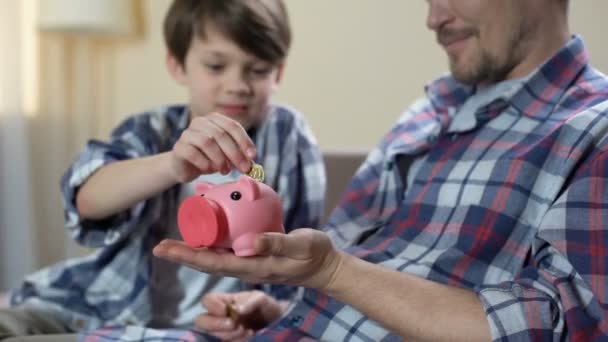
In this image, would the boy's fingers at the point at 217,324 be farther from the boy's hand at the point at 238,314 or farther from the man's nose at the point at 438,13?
the man's nose at the point at 438,13

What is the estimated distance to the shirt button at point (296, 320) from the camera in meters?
1.13

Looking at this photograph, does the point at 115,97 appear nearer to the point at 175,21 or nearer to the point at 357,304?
the point at 175,21

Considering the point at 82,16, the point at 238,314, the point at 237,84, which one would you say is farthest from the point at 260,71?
the point at 82,16

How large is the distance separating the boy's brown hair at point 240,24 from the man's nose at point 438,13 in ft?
1.10

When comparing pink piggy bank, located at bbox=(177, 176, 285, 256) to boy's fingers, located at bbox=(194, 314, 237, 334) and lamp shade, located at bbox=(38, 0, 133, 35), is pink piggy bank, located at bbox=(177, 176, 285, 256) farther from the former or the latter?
lamp shade, located at bbox=(38, 0, 133, 35)

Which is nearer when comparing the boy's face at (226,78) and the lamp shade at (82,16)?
the boy's face at (226,78)

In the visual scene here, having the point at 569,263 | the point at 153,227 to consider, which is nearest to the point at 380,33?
the point at 153,227

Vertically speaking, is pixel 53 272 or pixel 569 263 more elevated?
pixel 569 263

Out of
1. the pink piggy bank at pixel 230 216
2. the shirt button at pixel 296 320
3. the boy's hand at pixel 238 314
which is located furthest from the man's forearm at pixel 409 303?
the boy's hand at pixel 238 314

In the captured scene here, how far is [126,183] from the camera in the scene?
3.84ft

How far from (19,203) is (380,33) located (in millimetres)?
1299

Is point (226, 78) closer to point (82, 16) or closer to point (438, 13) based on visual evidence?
point (438, 13)

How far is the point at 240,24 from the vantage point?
1398mm

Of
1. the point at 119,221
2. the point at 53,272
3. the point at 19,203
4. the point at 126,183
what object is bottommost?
the point at 19,203
